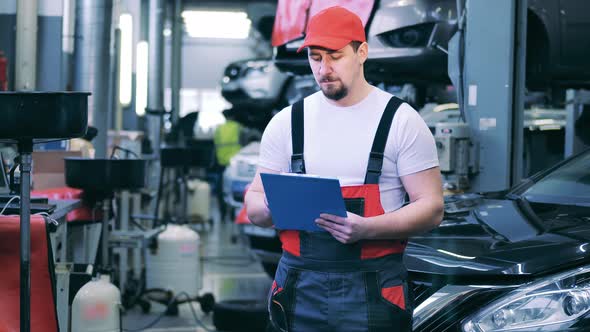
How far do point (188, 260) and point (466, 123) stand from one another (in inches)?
105

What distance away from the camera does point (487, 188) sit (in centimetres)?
613

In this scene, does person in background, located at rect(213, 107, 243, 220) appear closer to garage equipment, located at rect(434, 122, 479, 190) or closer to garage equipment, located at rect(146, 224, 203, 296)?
garage equipment, located at rect(146, 224, 203, 296)

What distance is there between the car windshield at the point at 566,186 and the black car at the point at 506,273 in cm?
19

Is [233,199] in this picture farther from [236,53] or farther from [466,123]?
Result: [236,53]

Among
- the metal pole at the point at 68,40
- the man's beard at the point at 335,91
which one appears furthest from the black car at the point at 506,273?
the metal pole at the point at 68,40

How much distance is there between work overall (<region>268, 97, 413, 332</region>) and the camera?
2.57m

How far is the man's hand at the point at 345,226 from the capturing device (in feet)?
8.22

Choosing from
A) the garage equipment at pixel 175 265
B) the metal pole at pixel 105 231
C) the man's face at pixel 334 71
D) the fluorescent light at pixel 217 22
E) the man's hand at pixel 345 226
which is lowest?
the garage equipment at pixel 175 265

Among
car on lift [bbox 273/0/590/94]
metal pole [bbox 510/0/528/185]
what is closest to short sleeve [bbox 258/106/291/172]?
metal pole [bbox 510/0/528/185]

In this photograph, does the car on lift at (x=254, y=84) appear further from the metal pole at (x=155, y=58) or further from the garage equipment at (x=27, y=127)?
the garage equipment at (x=27, y=127)

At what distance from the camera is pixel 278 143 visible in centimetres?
279

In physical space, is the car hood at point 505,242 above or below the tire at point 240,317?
above

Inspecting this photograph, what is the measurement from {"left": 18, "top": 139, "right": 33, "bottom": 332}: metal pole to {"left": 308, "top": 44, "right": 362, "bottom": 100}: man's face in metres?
1.37

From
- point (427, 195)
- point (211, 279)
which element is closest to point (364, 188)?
point (427, 195)
